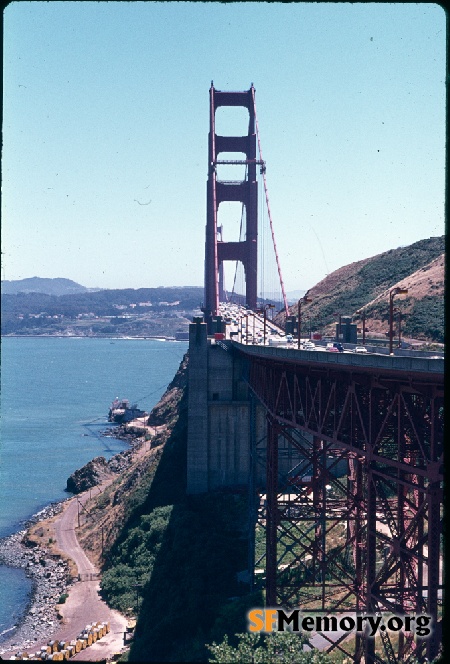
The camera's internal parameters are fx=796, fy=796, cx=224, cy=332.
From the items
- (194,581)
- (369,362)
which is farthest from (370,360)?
(194,581)

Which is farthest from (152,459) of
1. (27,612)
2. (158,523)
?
(27,612)

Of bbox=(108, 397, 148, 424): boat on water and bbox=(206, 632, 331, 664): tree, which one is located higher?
bbox=(206, 632, 331, 664): tree

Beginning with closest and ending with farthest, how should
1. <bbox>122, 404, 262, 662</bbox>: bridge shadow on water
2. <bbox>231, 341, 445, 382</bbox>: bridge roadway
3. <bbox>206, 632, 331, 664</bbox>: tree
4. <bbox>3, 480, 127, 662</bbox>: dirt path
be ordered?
<bbox>231, 341, 445, 382</bbox>: bridge roadway → <bbox>206, 632, 331, 664</bbox>: tree → <bbox>122, 404, 262, 662</bbox>: bridge shadow on water → <bbox>3, 480, 127, 662</bbox>: dirt path

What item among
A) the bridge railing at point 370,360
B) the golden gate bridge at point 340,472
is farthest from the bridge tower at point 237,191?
the bridge railing at point 370,360

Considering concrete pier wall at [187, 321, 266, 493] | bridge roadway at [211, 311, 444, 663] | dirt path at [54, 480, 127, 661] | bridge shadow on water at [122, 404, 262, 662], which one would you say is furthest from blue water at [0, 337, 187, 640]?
bridge roadway at [211, 311, 444, 663]

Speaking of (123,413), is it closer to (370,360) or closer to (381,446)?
(381,446)

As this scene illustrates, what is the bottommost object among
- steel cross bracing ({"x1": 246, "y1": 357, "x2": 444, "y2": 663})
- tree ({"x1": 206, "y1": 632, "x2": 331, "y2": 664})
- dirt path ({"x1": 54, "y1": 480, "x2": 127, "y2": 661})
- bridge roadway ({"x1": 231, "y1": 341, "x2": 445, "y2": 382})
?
dirt path ({"x1": 54, "y1": 480, "x2": 127, "y2": 661})

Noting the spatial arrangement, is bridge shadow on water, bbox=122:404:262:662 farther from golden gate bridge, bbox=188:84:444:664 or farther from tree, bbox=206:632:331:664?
tree, bbox=206:632:331:664
